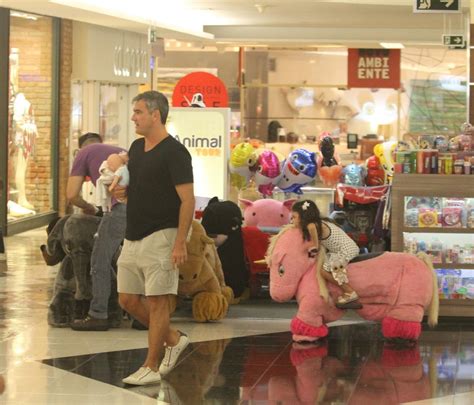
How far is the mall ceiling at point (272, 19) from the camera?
15.8m

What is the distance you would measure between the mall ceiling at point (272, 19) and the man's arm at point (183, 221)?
7.78 metres

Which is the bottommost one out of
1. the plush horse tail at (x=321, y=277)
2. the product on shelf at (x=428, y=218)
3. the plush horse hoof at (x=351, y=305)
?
the plush horse hoof at (x=351, y=305)

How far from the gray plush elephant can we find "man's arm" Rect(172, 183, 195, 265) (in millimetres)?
2038

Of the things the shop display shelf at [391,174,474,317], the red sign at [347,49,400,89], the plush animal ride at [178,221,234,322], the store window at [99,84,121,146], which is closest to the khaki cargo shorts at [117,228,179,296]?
the plush animal ride at [178,221,234,322]

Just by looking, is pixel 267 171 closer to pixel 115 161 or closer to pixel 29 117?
pixel 115 161

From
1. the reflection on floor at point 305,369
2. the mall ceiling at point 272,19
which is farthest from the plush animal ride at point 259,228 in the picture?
the mall ceiling at point 272,19

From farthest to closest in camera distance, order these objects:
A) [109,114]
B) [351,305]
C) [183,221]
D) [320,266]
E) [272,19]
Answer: [109,114]
[272,19]
[320,266]
[351,305]
[183,221]

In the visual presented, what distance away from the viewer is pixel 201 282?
906 centimetres

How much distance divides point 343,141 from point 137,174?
19037 millimetres

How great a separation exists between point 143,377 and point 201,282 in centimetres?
227

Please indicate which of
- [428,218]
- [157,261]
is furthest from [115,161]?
[428,218]

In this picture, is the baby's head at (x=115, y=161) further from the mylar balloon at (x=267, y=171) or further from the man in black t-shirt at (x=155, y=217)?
the mylar balloon at (x=267, y=171)

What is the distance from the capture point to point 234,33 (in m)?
22.2

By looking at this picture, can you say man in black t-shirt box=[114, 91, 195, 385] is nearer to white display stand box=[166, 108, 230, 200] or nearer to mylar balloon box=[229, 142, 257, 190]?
mylar balloon box=[229, 142, 257, 190]
